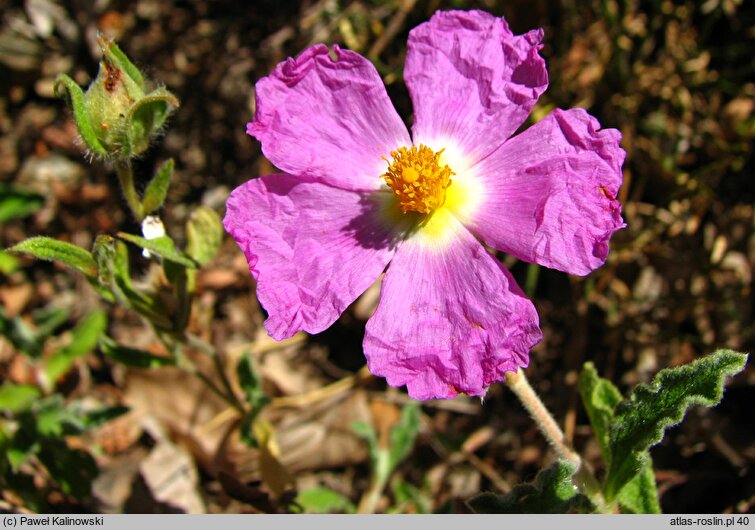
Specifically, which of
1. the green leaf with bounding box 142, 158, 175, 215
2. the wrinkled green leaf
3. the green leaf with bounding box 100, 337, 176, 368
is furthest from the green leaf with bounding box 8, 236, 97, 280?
the wrinkled green leaf

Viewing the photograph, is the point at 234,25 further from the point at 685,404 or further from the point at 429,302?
the point at 685,404

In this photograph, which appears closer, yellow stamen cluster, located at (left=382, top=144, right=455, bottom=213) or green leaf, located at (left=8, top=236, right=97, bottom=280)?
green leaf, located at (left=8, top=236, right=97, bottom=280)

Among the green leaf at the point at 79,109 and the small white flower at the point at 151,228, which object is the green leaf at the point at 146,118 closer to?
the green leaf at the point at 79,109

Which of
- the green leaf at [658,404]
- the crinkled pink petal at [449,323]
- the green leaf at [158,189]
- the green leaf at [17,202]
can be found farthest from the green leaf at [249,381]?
the green leaf at [17,202]

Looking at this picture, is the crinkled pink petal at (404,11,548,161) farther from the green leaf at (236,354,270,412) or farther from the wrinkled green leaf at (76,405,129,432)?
the wrinkled green leaf at (76,405,129,432)

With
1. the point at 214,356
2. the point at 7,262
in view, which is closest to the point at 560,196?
the point at 214,356

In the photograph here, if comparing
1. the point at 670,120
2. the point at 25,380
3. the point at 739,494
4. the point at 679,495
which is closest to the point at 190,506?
the point at 25,380
